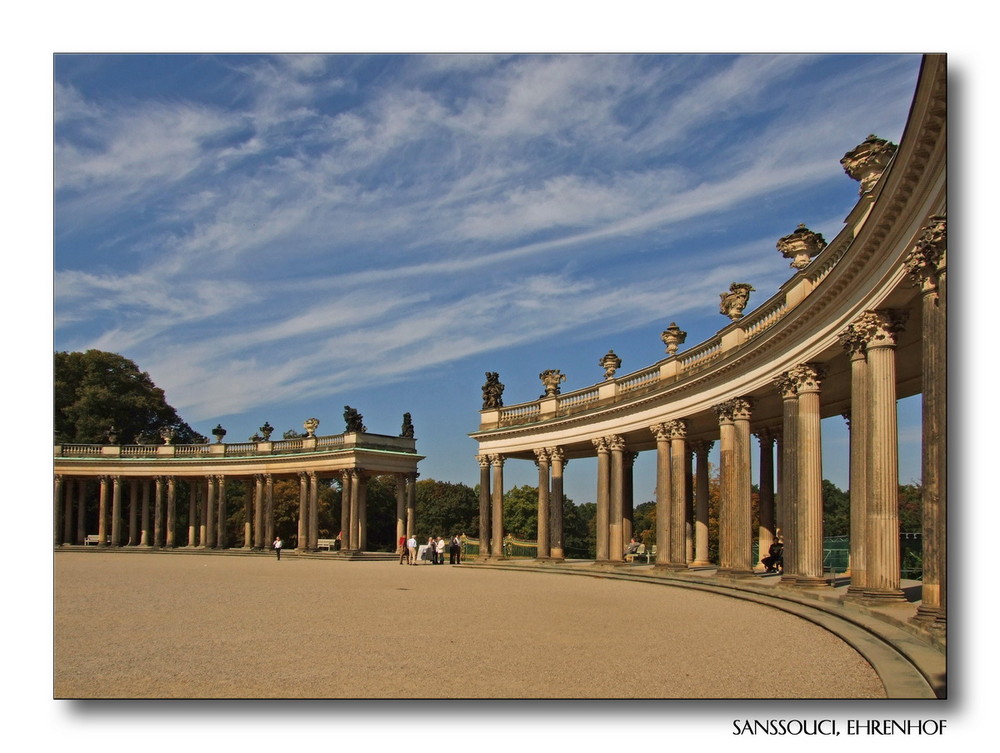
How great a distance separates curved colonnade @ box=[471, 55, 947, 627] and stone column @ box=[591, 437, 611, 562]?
0.23ft

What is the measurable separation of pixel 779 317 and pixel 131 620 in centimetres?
1915

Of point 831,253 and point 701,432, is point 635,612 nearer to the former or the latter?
point 831,253

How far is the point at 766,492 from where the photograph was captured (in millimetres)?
40500

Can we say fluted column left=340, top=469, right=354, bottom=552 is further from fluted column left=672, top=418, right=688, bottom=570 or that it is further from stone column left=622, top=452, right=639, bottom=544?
fluted column left=672, top=418, right=688, bottom=570

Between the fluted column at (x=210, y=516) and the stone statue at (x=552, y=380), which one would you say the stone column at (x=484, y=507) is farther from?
the fluted column at (x=210, y=516)

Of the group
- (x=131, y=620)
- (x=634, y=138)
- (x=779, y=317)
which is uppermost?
(x=634, y=138)

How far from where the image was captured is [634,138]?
719 inches

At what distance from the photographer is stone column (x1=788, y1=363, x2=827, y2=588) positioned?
82.8 feet

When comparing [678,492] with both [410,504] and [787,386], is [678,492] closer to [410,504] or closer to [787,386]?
[787,386]

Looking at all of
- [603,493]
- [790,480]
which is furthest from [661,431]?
[790,480]

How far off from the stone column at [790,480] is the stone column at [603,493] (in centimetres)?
1723
